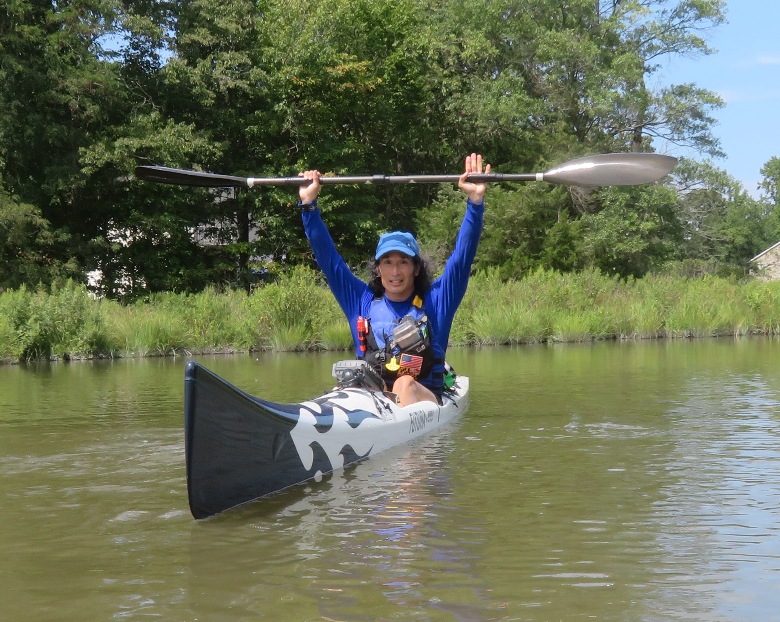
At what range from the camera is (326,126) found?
100 ft

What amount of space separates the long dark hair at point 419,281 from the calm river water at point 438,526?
3.05 ft

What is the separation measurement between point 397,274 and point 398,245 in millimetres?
183

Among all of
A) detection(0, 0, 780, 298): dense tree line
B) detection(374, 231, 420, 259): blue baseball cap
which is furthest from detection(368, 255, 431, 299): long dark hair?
detection(0, 0, 780, 298): dense tree line

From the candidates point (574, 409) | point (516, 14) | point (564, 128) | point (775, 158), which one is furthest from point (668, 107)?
point (775, 158)

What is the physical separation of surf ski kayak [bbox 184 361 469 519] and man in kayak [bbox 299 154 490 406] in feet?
0.98

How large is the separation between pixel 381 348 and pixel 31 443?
2.26 meters

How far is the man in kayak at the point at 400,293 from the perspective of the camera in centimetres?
622

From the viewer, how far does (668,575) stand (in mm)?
3430

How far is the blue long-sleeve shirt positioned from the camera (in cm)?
623

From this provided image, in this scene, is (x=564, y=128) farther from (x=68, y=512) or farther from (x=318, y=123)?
(x=68, y=512)

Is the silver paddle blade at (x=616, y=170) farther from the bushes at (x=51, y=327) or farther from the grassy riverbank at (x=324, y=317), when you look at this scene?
the bushes at (x=51, y=327)

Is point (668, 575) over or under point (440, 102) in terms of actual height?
under

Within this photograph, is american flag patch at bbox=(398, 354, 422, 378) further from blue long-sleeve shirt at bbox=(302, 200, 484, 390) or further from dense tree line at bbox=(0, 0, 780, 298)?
dense tree line at bbox=(0, 0, 780, 298)

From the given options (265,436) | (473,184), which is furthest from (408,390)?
(265,436)
